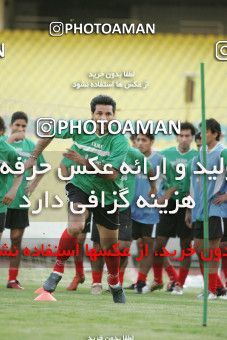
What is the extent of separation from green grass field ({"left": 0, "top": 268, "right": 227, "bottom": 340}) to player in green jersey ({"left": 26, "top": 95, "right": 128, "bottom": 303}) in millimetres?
422

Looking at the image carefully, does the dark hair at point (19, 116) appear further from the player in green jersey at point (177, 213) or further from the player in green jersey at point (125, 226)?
the player in green jersey at point (177, 213)

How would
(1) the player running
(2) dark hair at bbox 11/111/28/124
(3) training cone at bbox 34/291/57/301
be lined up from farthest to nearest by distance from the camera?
(2) dark hair at bbox 11/111/28/124, (1) the player running, (3) training cone at bbox 34/291/57/301

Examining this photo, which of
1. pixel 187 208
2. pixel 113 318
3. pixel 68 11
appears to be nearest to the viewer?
pixel 113 318

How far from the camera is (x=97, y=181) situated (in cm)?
864

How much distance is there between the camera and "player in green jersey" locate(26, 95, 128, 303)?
27.9 feet

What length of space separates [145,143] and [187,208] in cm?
85

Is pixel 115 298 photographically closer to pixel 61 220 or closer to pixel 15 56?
pixel 61 220

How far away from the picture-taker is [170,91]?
1355cm

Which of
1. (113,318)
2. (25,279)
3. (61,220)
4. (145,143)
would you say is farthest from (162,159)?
(113,318)

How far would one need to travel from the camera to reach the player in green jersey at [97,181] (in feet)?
27.9

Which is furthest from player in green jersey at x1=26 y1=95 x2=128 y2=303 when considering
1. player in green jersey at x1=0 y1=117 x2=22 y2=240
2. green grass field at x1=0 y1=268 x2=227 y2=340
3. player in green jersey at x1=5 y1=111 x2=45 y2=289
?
player in green jersey at x1=5 y1=111 x2=45 y2=289

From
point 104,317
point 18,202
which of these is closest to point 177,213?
point 18,202

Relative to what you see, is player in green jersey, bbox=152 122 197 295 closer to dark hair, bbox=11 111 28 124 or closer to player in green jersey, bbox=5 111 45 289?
player in green jersey, bbox=5 111 45 289

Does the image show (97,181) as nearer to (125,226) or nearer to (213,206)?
(213,206)
